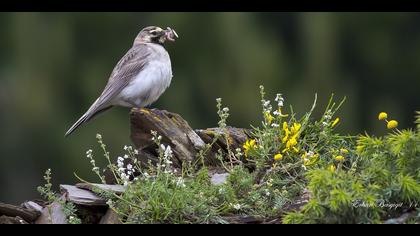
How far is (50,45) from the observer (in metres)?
27.3

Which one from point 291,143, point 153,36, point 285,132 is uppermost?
point 153,36

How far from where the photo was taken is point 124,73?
1259cm

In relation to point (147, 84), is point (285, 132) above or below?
below

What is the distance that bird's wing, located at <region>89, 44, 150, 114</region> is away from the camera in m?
12.4

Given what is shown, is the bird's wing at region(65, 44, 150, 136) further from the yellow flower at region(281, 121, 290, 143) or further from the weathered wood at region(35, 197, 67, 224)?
the weathered wood at region(35, 197, 67, 224)

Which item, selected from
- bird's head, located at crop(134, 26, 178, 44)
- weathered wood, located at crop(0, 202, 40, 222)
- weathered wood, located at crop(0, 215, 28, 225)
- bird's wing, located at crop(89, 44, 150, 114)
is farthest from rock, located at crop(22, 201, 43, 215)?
bird's head, located at crop(134, 26, 178, 44)

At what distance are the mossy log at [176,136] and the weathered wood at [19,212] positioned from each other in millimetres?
1364

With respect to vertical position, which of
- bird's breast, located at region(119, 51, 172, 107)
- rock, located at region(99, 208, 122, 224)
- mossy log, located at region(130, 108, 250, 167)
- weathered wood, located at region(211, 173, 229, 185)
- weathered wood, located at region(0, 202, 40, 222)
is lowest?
rock, located at region(99, 208, 122, 224)

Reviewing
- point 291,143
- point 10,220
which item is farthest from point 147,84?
point 10,220

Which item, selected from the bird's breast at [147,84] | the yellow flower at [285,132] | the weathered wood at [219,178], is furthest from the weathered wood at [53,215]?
the bird's breast at [147,84]

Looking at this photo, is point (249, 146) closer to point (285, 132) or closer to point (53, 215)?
point (285, 132)

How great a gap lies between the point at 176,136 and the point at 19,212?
1.75 meters

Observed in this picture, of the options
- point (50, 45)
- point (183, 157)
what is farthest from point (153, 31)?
point (50, 45)

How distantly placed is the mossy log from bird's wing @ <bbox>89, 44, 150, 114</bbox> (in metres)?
1.73
